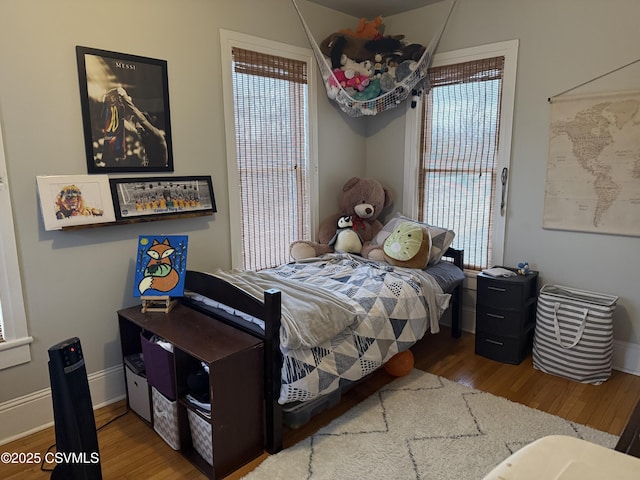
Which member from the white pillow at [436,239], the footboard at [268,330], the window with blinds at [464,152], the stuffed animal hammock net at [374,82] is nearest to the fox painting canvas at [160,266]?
the footboard at [268,330]

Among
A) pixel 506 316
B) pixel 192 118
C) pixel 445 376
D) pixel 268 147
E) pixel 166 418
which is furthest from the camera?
pixel 268 147

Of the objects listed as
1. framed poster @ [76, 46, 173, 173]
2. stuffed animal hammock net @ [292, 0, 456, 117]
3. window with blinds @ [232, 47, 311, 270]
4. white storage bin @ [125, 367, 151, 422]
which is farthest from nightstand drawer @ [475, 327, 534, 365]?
framed poster @ [76, 46, 173, 173]

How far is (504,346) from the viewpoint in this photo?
294 centimetres

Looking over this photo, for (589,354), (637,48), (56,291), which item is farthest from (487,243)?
(56,291)

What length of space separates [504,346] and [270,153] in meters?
2.05

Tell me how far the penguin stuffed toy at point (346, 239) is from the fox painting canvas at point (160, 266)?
1258 millimetres

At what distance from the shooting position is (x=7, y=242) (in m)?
2.08

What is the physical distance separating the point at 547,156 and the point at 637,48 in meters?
0.74

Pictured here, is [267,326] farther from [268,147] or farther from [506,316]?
[506,316]

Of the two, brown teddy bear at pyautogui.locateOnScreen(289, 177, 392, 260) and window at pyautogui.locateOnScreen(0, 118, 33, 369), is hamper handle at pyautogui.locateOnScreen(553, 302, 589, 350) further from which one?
window at pyautogui.locateOnScreen(0, 118, 33, 369)

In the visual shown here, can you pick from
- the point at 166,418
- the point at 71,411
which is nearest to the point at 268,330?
the point at 166,418

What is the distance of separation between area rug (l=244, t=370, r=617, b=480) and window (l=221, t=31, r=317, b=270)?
132 centimetres

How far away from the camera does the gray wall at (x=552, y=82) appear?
264 cm

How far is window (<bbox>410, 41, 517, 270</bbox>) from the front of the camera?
3.11 metres
